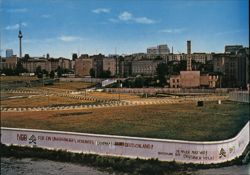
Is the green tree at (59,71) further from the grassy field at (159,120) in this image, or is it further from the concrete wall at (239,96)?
the concrete wall at (239,96)

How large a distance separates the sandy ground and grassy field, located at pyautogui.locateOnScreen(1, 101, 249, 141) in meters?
0.32

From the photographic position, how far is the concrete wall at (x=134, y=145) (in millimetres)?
3287

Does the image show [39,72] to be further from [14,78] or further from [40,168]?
[40,168]

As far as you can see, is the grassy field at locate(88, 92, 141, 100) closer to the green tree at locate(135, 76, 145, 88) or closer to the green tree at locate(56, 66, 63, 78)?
the green tree at locate(135, 76, 145, 88)

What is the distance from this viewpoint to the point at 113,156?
3531mm

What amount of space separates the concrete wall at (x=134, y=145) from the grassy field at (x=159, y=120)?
54 mm

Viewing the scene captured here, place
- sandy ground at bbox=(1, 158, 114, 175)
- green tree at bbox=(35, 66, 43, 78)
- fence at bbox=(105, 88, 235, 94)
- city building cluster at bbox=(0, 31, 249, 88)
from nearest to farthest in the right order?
1. city building cluster at bbox=(0, 31, 249, 88)
2. fence at bbox=(105, 88, 235, 94)
3. sandy ground at bbox=(1, 158, 114, 175)
4. green tree at bbox=(35, 66, 43, 78)

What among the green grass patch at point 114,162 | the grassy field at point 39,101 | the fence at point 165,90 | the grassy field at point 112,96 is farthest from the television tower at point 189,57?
the grassy field at point 39,101

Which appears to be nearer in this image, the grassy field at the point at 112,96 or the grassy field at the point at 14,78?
the grassy field at the point at 112,96

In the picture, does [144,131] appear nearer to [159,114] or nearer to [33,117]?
[159,114]

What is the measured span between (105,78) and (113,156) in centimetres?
64

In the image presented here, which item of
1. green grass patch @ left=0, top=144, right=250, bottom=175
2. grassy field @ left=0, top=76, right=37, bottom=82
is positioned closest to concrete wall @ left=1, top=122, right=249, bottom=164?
green grass patch @ left=0, top=144, right=250, bottom=175

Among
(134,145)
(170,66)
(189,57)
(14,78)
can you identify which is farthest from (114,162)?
(14,78)

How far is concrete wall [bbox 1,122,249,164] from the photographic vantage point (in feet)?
10.8
